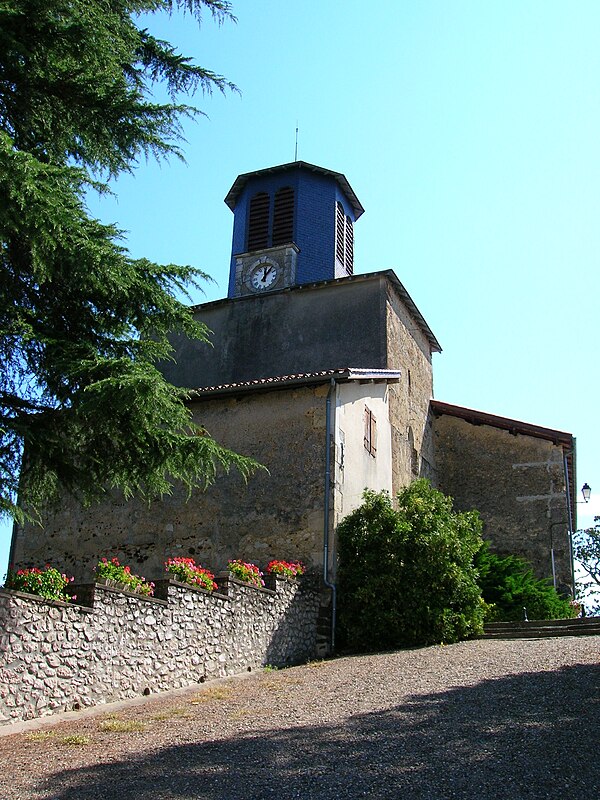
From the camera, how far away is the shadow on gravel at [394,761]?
5684 millimetres

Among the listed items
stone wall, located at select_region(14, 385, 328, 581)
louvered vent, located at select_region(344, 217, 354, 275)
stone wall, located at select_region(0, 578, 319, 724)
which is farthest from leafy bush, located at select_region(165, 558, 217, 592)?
louvered vent, located at select_region(344, 217, 354, 275)

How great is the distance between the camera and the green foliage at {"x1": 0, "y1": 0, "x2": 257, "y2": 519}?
816 centimetres

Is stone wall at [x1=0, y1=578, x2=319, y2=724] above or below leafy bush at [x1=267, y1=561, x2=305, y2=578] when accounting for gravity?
Answer: below

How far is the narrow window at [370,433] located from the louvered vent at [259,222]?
27.0ft

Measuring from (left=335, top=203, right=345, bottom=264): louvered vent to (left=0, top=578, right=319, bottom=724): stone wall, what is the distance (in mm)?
12345

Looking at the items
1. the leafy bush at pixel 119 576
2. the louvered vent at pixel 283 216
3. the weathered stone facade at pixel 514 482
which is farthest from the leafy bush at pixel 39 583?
the louvered vent at pixel 283 216

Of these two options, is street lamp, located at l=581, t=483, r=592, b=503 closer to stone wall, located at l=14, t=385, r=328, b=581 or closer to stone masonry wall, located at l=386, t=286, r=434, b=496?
stone masonry wall, located at l=386, t=286, r=434, b=496

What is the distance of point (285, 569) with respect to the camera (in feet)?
43.1

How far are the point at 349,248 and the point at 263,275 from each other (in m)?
2.92

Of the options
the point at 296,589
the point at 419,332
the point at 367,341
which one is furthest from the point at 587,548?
the point at 296,589

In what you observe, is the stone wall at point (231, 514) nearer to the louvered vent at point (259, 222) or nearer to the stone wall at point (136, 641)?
the stone wall at point (136, 641)

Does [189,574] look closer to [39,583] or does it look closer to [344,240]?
[39,583]

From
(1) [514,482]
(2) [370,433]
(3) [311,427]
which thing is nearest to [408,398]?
(1) [514,482]

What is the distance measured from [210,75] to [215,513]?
816 centimetres
